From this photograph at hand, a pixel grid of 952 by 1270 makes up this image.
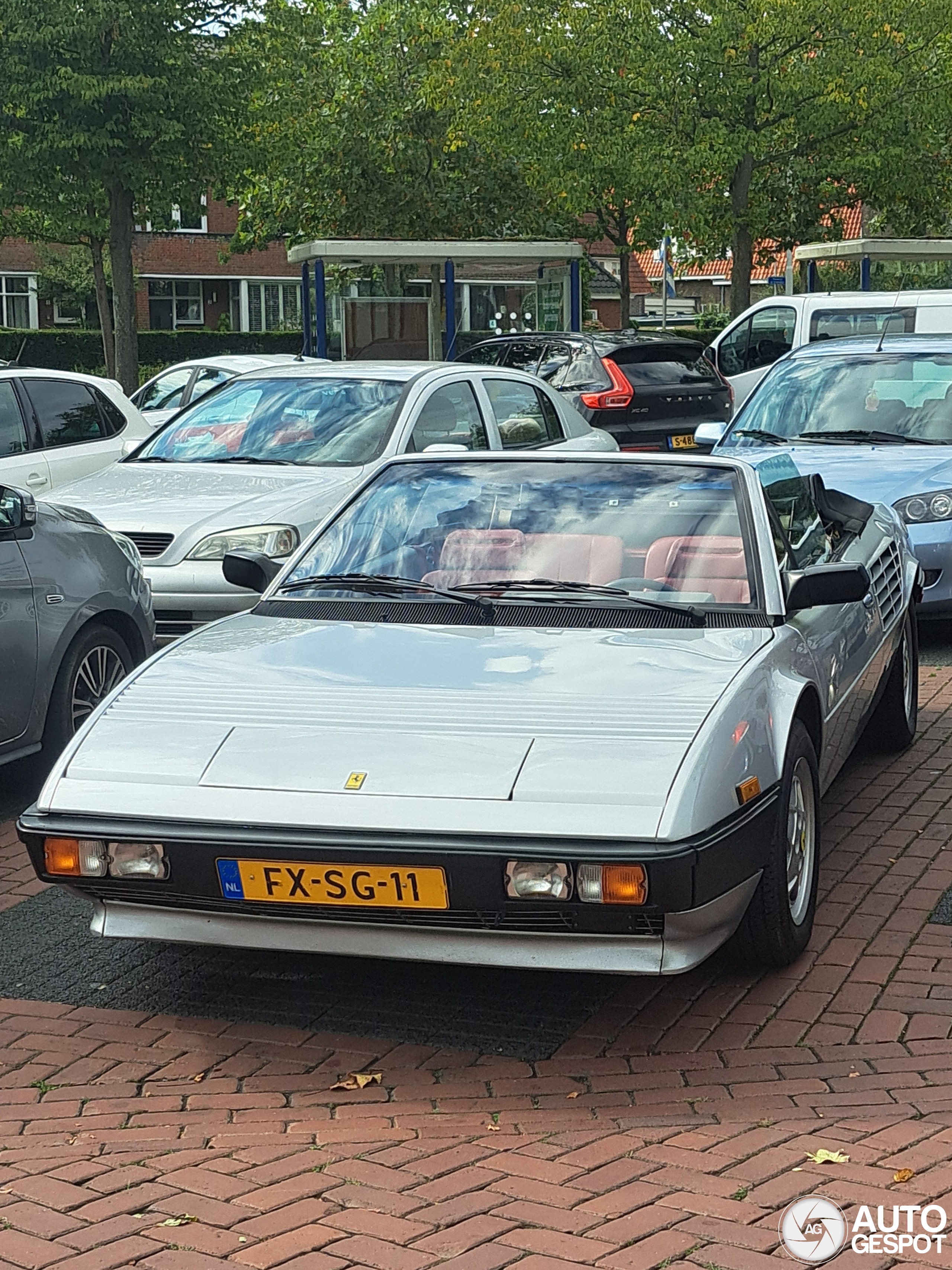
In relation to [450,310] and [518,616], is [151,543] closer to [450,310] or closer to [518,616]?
[518,616]

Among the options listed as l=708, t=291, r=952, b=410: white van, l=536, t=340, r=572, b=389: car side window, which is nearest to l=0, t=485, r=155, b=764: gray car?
l=708, t=291, r=952, b=410: white van

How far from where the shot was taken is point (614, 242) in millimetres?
32656

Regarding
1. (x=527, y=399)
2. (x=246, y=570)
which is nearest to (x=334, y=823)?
(x=246, y=570)

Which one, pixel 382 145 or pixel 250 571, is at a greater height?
pixel 382 145

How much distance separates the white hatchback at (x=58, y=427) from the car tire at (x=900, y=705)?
587cm

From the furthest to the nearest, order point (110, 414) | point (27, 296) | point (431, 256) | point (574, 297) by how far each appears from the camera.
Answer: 1. point (27, 296)
2. point (574, 297)
3. point (431, 256)
4. point (110, 414)

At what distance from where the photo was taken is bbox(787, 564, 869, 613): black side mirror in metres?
5.11

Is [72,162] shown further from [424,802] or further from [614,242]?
[424,802]

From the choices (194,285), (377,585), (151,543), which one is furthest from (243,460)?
(194,285)

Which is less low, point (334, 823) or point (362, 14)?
point (362, 14)

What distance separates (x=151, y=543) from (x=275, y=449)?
4.02ft

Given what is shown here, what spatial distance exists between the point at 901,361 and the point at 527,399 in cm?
241

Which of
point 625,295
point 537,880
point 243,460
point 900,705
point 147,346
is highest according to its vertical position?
point 625,295

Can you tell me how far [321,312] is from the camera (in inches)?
961
